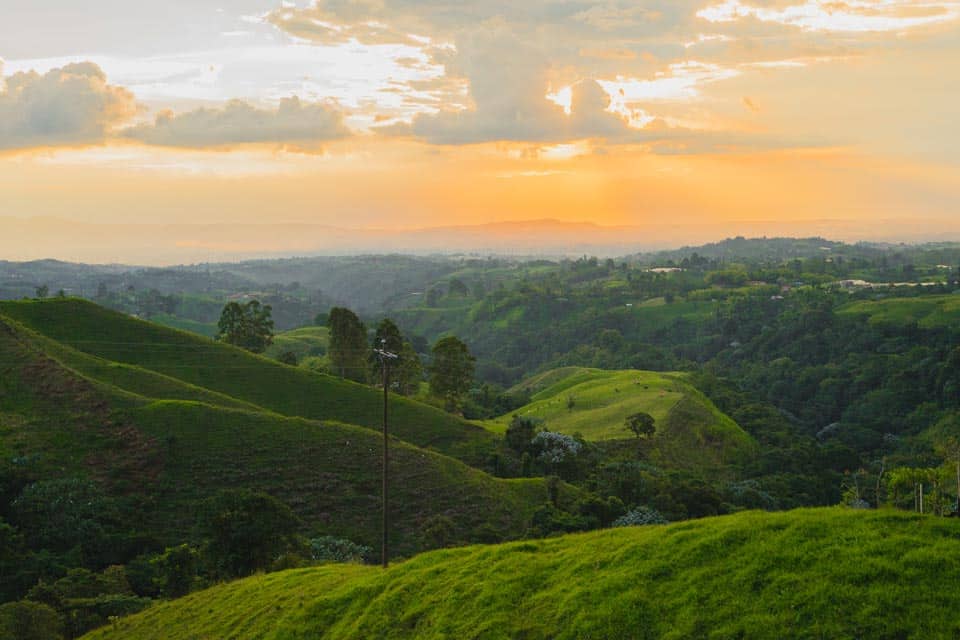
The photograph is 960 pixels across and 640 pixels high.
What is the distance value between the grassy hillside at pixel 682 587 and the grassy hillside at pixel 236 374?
47.8 meters

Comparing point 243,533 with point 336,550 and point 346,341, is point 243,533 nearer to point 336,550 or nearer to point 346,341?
point 336,550

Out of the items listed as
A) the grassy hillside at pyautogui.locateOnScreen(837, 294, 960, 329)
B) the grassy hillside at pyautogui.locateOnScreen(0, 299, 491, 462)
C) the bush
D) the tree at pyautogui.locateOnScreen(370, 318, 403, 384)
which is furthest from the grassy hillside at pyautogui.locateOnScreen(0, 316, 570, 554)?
the grassy hillside at pyautogui.locateOnScreen(837, 294, 960, 329)

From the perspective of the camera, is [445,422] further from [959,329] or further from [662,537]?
[959,329]

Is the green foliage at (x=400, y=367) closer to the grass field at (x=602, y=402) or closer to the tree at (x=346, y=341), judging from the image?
the tree at (x=346, y=341)

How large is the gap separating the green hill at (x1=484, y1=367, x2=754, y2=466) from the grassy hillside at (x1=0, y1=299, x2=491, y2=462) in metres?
11.9

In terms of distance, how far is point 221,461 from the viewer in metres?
57.3

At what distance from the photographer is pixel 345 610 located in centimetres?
2528

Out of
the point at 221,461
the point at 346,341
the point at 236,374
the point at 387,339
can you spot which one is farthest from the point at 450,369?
the point at 221,461

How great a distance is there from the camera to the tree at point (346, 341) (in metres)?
100

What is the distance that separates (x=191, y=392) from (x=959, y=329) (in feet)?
479

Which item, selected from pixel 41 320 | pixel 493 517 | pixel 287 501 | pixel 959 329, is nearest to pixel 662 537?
pixel 493 517

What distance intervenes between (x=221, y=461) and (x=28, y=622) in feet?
80.1

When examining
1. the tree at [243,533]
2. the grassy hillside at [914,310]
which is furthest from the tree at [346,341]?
the grassy hillside at [914,310]

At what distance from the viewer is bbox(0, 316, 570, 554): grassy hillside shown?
5281cm
